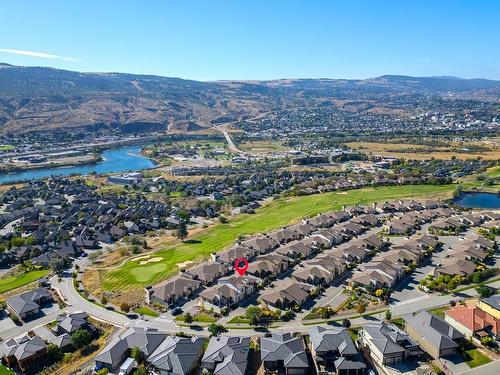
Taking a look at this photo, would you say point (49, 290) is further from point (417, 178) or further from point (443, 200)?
point (417, 178)

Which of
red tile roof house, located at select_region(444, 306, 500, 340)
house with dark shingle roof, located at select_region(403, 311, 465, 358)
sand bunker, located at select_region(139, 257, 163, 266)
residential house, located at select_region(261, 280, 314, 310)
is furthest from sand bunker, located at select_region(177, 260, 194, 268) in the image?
red tile roof house, located at select_region(444, 306, 500, 340)

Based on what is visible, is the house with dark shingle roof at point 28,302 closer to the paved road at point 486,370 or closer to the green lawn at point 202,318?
the green lawn at point 202,318

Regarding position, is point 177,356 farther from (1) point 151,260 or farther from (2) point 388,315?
(1) point 151,260

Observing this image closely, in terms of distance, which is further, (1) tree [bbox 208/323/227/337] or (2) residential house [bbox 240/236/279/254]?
(2) residential house [bbox 240/236/279/254]

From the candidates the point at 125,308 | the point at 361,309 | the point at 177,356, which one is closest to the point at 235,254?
the point at 125,308

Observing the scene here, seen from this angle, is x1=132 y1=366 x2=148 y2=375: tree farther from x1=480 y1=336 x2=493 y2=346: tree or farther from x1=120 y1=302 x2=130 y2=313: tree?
x1=480 y1=336 x2=493 y2=346: tree

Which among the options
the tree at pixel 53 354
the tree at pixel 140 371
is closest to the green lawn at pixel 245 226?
the tree at pixel 53 354
